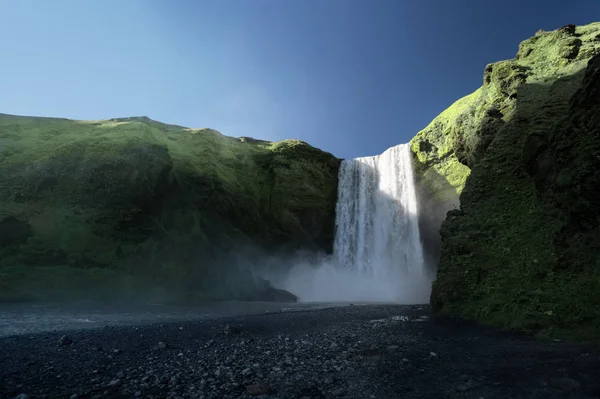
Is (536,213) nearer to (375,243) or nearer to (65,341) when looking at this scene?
(65,341)

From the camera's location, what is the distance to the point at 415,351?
30.7 ft

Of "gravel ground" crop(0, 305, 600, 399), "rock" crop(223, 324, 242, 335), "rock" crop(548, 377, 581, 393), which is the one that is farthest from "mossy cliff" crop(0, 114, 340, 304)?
"rock" crop(548, 377, 581, 393)

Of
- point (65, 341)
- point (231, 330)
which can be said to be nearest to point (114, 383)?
point (65, 341)

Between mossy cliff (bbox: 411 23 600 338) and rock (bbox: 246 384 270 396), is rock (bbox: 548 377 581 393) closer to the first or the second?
mossy cliff (bbox: 411 23 600 338)

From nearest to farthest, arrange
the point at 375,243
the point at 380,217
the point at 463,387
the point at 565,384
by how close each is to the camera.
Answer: the point at 565,384, the point at 463,387, the point at 375,243, the point at 380,217

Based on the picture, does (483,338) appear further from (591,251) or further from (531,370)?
(591,251)

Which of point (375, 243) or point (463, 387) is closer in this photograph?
point (463, 387)

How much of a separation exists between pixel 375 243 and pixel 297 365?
40.6 metres

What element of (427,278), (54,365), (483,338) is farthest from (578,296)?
(427,278)

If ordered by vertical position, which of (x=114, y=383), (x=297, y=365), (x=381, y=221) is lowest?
(x=114, y=383)

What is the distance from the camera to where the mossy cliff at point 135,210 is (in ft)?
94.8

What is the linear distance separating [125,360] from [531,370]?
Answer: 957 cm

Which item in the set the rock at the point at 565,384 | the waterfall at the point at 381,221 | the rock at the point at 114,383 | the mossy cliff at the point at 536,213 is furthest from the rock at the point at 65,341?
the waterfall at the point at 381,221

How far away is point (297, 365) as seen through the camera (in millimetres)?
8047
